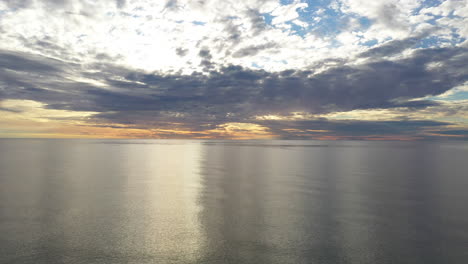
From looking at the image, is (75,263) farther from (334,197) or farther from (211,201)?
(334,197)

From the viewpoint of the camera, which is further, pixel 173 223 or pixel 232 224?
pixel 173 223

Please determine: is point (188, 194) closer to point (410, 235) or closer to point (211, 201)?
point (211, 201)

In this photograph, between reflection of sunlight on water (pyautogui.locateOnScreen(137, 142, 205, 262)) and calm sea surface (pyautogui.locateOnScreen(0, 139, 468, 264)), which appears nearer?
calm sea surface (pyautogui.locateOnScreen(0, 139, 468, 264))

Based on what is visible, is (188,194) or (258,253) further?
(188,194)

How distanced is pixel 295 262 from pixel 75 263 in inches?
310

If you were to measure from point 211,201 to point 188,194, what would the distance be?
3.40 meters

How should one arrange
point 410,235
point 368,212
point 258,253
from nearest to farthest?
point 258,253, point 410,235, point 368,212

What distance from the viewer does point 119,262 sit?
10.1 meters

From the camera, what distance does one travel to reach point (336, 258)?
34.6 ft

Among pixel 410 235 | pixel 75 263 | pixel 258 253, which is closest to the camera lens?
pixel 75 263

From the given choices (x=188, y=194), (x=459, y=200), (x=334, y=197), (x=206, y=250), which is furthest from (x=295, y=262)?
(x=459, y=200)

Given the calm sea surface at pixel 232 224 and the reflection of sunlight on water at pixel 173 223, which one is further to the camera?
the reflection of sunlight on water at pixel 173 223

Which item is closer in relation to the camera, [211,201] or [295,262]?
[295,262]

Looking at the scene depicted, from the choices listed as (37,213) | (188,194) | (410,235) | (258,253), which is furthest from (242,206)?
(37,213)
